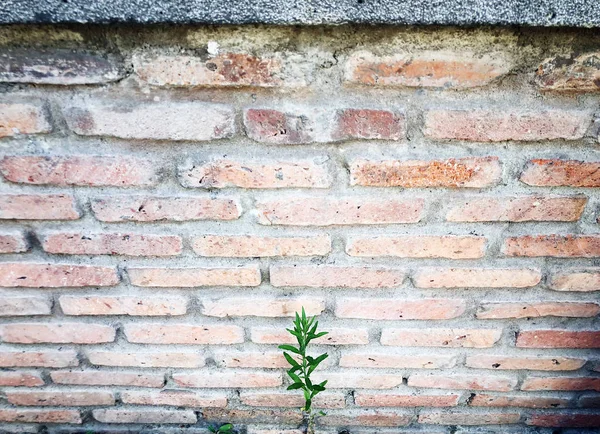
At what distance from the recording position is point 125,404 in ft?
4.58

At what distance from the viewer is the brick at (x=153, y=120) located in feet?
3.09

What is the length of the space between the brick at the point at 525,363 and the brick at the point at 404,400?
0.52 feet

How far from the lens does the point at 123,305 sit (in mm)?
1196

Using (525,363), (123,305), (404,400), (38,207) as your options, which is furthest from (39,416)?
(525,363)

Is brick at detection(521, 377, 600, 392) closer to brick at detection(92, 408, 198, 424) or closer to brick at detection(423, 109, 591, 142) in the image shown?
brick at detection(423, 109, 591, 142)

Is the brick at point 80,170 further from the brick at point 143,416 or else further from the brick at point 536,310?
the brick at point 536,310

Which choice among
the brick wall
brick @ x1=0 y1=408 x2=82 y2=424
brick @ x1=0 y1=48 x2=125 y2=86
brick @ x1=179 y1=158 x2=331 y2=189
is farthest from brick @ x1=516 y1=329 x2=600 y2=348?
brick @ x1=0 y1=408 x2=82 y2=424

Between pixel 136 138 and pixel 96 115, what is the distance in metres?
0.10

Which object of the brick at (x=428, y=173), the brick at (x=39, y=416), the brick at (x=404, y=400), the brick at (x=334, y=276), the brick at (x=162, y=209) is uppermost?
the brick at (x=428, y=173)

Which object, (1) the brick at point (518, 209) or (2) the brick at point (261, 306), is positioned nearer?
(1) the brick at point (518, 209)

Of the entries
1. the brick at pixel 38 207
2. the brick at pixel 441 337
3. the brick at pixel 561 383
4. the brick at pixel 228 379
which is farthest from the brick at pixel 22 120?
the brick at pixel 561 383

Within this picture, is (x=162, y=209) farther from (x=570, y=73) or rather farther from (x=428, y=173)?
(x=570, y=73)

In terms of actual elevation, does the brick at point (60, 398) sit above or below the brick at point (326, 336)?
below

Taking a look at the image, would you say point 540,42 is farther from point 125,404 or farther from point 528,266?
point 125,404
